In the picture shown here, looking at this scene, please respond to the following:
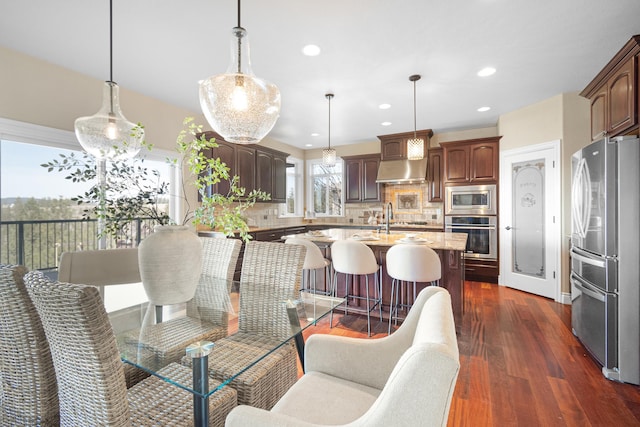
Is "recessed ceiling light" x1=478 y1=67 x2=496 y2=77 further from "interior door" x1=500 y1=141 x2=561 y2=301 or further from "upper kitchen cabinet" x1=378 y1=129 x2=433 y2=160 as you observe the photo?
"upper kitchen cabinet" x1=378 y1=129 x2=433 y2=160

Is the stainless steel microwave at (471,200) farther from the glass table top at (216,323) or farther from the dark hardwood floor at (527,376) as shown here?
the glass table top at (216,323)

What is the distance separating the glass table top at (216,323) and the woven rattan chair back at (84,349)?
0.23 m

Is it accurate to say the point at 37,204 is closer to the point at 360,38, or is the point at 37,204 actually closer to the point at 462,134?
the point at 360,38

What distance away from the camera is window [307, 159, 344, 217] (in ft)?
23.0

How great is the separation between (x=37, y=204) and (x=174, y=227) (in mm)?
2579

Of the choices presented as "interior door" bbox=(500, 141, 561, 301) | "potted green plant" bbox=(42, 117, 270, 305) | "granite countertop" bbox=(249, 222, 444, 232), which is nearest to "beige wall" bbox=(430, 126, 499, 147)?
"interior door" bbox=(500, 141, 561, 301)

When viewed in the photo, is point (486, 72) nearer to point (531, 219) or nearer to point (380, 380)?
point (531, 219)

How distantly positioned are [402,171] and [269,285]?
14.3 ft

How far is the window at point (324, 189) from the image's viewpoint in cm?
700

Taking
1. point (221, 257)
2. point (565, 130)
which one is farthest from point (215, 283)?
point (565, 130)

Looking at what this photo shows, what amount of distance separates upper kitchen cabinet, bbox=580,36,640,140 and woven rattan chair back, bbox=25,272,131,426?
3.52 metres

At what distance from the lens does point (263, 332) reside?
1.65m

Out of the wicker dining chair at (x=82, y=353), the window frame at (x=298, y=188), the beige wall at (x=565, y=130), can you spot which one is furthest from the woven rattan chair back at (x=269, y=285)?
the window frame at (x=298, y=188)

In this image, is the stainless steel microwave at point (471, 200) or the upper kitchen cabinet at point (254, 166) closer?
the upper kitchen cabinet at point (254, 166)
